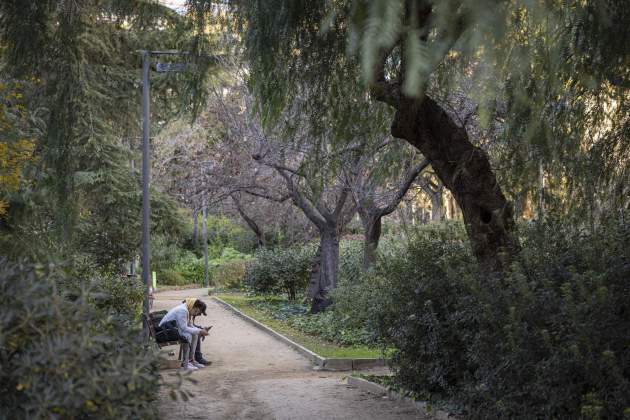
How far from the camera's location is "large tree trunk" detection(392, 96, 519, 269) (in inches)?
397

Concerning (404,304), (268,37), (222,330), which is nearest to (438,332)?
(404,304)

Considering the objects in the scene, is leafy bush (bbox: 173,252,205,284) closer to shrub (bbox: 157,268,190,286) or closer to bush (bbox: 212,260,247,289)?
shrub (bbox: 157,268,190,286)

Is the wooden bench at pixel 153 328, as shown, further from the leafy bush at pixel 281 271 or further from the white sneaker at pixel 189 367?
the leafy bush at pixel 281 271

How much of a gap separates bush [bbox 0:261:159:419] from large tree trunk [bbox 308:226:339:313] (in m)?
20.3

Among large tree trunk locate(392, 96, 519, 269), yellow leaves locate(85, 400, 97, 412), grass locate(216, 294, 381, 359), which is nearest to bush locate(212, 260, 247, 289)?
grass locate(216, 294, 381, 359)

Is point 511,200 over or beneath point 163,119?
beneath

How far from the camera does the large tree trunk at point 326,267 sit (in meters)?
25.1

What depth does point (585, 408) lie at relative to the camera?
6727 millimetres

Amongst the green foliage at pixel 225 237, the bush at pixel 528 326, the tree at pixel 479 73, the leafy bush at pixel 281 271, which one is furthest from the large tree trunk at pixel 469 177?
the green foliage at pixel 225 237

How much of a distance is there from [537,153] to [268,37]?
3.27 meters

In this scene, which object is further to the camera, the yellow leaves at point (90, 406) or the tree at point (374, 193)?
the tree at point (374, 193)

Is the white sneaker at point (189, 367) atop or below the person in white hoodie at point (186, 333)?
below

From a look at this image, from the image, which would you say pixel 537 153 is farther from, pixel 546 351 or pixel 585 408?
pixel 585 408

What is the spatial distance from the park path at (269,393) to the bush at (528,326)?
958mm
